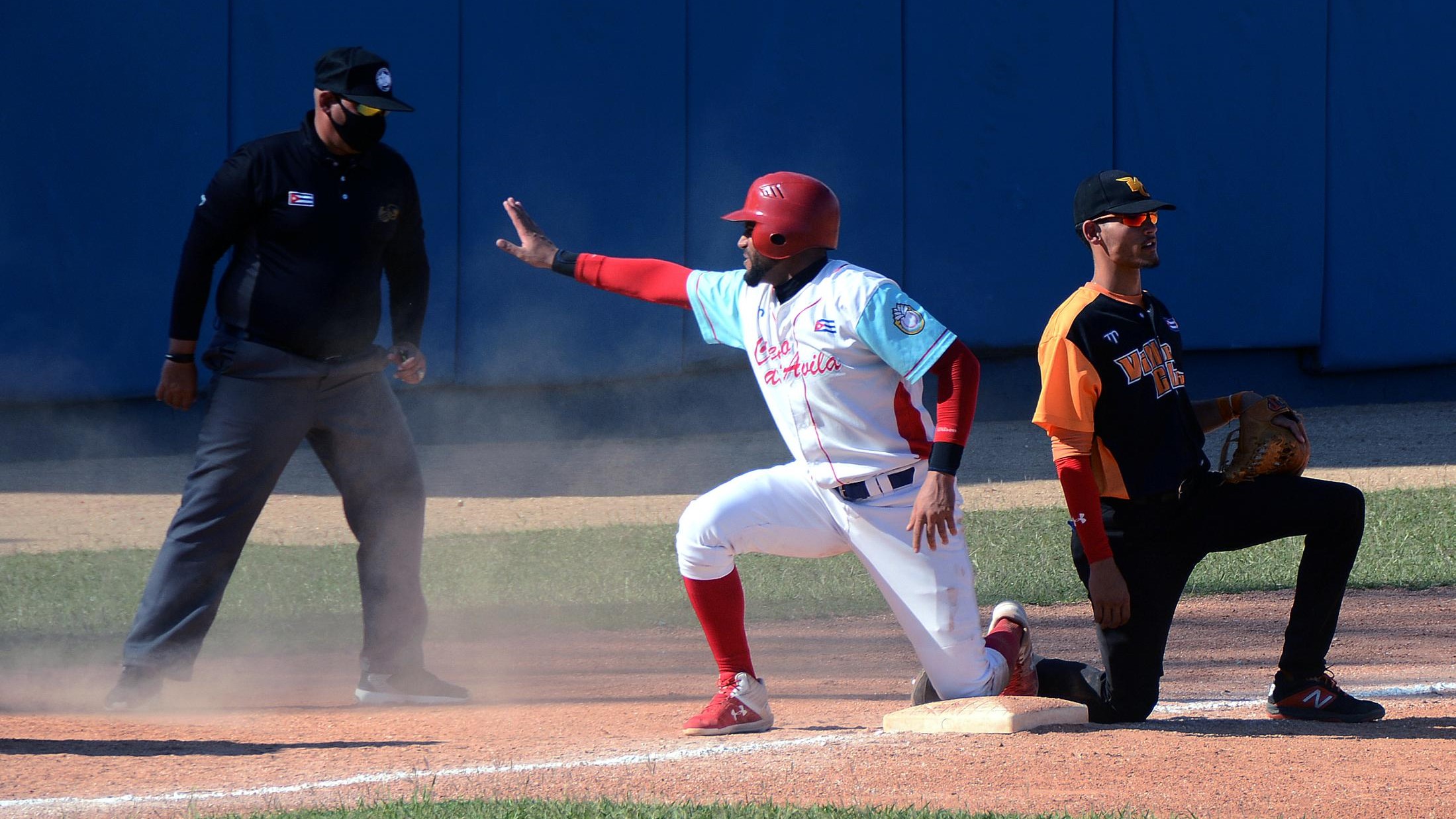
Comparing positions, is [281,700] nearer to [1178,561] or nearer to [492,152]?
[1178,561]

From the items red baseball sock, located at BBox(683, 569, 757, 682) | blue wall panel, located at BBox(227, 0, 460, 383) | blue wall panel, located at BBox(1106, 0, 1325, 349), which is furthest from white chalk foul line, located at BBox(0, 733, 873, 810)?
blue wall panel, located at BBox(1106, 0, 1325, 349)

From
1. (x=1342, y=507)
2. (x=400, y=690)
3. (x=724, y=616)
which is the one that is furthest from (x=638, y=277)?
(x=1342, y=507)

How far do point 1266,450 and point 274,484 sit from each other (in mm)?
3049

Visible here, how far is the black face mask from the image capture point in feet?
16.0

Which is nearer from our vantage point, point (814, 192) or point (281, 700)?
point (814, 192)

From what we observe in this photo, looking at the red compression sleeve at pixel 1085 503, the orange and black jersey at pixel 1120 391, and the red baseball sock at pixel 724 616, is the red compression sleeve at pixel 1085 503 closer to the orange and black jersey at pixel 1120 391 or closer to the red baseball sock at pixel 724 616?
the orange and black jersey at pixel 1120 391

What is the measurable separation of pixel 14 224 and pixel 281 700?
6468 mm

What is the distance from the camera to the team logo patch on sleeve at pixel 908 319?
14.0 feet

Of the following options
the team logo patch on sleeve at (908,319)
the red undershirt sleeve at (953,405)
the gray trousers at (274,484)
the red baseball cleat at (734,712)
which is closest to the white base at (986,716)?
the red baseball cleat at (734,712)

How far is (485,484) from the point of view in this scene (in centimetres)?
1031

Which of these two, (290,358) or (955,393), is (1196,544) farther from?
(290,358)

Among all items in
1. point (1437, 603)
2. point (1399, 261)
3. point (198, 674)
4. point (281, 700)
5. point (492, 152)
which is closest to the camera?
point (281, 700)

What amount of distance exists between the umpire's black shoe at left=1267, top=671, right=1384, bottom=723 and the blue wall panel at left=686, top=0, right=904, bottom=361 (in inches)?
303

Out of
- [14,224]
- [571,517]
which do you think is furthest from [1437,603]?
[14,224]
